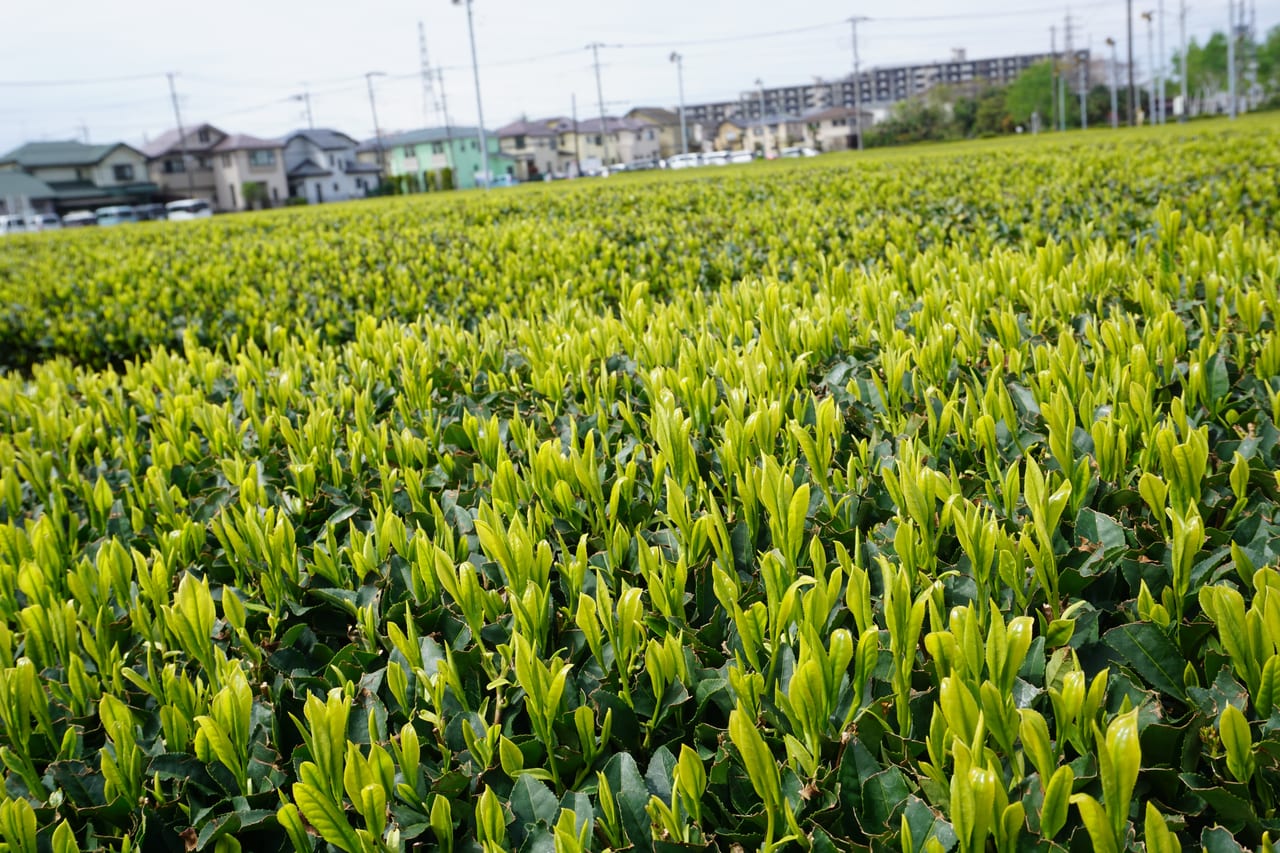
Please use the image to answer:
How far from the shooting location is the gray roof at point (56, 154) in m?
75.9

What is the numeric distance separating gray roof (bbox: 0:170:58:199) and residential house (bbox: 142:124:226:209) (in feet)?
31.3

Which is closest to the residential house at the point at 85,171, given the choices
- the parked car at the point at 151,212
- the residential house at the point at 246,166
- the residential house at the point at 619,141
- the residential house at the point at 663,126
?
the residential house at the point at 246,166

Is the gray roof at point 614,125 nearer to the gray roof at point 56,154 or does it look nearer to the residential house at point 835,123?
the residential house at point 835,123

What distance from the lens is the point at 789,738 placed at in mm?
1279

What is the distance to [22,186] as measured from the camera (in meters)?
71.3

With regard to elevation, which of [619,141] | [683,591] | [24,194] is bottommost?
[683,591]

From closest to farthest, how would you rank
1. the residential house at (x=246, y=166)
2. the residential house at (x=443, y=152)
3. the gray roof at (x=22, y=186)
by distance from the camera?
the gray roof at (x=22, y=186) < the residential house at (x=246, y=166) < the residential house at (x=443, y=152)

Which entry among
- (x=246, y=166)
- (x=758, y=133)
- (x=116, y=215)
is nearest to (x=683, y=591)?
(x=116, y=215)

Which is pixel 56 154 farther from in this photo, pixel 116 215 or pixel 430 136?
pixel 430 136

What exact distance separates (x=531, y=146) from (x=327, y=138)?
24194 mm

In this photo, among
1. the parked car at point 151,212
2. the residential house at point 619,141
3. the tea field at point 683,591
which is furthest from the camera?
the residential house at point 619,141

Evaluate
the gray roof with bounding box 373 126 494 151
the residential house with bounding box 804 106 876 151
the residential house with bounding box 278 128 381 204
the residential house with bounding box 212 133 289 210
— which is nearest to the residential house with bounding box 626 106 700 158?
the residential house with bounding box 804 106 876 151

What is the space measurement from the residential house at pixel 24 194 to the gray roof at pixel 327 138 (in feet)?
63.9

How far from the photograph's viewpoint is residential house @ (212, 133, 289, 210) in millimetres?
78625
